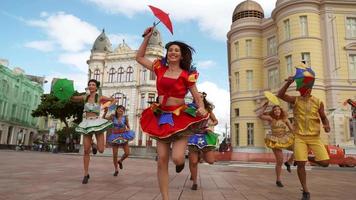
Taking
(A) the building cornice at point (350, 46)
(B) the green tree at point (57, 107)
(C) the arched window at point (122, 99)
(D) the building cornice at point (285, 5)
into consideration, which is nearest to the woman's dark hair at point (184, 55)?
(D) the building cornice at point (285, 5)

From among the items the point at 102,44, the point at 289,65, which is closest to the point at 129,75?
the point at 102,44

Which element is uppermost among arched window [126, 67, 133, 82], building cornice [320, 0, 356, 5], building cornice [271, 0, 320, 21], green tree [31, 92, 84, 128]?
building cornice [320, 0, 356, 5]

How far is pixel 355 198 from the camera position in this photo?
19.3 feet

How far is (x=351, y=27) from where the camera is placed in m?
28.6

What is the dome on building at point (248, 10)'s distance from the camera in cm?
3553

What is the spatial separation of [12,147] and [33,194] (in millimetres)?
48136

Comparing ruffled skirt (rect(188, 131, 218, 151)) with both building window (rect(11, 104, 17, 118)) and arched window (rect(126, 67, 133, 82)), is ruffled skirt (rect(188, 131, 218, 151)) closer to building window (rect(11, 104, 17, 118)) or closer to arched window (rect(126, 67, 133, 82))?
arched window (rect(126, 67, 133, 82))

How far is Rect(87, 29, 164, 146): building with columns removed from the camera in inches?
1935

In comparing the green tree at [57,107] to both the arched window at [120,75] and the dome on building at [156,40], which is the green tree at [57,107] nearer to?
the arched window at [120,75]

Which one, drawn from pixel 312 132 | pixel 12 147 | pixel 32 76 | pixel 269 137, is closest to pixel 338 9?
pixel 269 137

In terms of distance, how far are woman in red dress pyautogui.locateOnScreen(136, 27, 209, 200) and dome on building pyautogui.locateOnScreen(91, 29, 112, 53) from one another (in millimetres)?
53107

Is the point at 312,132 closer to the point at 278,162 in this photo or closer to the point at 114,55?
the point at 278,162

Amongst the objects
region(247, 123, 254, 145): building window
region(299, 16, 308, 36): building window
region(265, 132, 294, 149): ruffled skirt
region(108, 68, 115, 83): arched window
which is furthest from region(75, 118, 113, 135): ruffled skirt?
region(108, 68, 115, 83): arched window

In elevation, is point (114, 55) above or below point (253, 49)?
above
